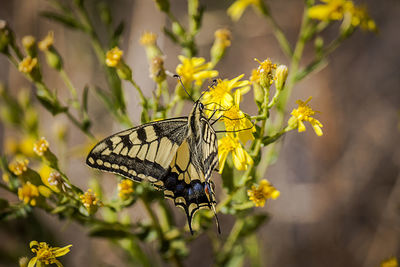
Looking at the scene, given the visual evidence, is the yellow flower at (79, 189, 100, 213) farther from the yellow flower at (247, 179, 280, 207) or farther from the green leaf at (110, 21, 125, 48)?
the green leaf at (110, 21, 125, 48)

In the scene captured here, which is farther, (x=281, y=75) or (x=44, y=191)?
(x=44, y=191)

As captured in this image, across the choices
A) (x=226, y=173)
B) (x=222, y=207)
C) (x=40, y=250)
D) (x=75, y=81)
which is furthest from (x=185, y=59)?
(x=75, y=81)

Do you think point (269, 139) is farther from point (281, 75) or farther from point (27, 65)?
point (27, 65)

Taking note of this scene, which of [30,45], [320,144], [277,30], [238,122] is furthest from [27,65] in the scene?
[320,144]

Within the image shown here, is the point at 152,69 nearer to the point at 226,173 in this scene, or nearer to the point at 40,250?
the point at 226,173

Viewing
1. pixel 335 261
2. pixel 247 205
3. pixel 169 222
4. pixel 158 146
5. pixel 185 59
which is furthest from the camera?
pixel 335 261

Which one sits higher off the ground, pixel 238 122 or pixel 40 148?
pixel 40 148

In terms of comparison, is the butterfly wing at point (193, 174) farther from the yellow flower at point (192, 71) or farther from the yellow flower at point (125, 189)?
the yellow flower at point (192, 71)
